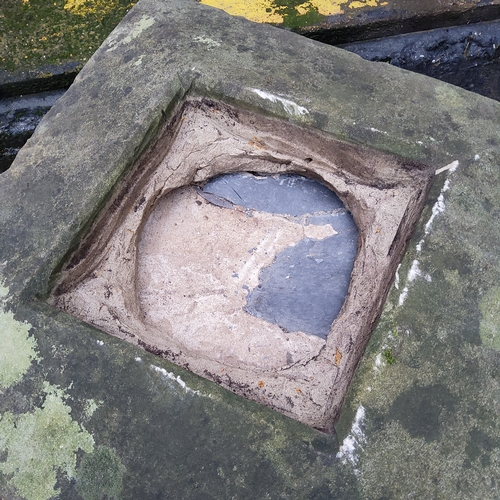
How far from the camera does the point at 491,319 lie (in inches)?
68.2

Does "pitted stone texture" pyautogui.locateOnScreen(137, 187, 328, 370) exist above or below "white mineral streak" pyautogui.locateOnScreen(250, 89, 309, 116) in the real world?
below

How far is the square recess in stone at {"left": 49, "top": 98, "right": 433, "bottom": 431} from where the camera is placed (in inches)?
74.0

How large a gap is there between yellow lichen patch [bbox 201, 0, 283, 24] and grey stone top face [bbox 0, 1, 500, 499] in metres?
0.89

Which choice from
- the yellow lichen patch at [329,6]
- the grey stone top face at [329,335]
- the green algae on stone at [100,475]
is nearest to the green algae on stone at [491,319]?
the grey stone top face at [329,335]

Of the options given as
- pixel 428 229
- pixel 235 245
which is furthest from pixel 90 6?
pixel 428 229

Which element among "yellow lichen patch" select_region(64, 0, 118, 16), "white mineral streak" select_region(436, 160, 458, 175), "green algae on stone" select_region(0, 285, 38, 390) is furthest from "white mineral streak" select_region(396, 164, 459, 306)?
"yellow lichen patch" select_region(64, 0, 118, 16)

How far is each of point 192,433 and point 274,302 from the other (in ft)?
2.26

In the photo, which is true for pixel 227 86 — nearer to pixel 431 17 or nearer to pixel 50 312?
pixel 50 312

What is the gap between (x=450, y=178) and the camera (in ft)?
6.36

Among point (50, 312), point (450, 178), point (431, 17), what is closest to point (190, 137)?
point (50, 312)

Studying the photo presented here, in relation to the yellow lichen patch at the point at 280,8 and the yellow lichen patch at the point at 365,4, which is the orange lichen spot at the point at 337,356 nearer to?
the yellow lichen patch at the point at 280,8

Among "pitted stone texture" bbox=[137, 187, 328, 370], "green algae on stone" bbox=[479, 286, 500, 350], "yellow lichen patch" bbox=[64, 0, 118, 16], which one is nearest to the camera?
"green algae on stone" bbox=[479, 286, 500, 350]

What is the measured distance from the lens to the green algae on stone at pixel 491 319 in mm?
1704

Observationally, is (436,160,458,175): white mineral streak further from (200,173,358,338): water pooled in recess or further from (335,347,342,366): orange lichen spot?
(335,347,342,366): orange lichen spot
